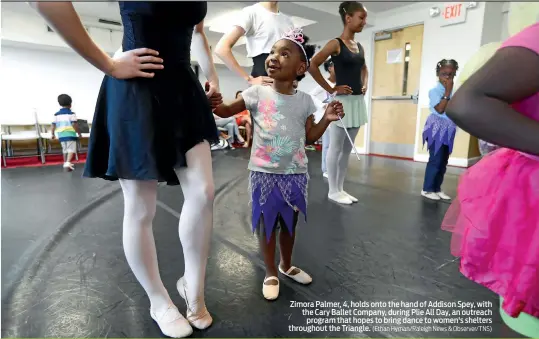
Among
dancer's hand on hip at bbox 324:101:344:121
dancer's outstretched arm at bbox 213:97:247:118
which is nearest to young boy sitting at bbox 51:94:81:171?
dancer's outstretched arm at bbox 213:97:247:118

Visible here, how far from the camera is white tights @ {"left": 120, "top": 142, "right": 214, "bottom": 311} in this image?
98cm

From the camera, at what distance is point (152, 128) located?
2.97ft

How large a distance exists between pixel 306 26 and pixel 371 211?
5118 millimetres

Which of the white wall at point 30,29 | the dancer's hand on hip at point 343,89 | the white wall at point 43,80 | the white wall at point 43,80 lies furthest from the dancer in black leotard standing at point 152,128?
the white wall at point 43,80

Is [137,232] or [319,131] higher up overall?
[319,131]

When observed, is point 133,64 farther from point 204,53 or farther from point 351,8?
point 351,8

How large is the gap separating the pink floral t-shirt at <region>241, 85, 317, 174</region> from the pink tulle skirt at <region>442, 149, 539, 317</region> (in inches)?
29.7

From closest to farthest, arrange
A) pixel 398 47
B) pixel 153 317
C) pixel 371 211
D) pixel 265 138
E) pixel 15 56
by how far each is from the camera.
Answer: pixel 153 317 → pixel 265 138 → pixel 371 211 → pixel 398 47 → pixel 15 56

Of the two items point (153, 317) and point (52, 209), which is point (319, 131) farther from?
point (52, 209)

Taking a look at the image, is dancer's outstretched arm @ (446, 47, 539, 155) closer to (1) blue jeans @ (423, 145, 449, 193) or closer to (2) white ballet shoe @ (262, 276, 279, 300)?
(2) white ballet shoe @ (262, 276, 279, 300)

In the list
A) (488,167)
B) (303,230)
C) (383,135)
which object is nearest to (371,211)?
(303,230)

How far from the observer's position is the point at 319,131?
1339 mm

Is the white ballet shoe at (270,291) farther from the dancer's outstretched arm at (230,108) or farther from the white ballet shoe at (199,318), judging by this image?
the dancer's outstretched arm at (230,108)

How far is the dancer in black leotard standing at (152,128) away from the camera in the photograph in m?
0.88
